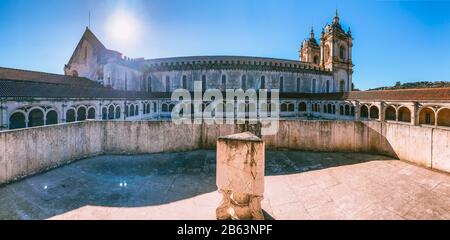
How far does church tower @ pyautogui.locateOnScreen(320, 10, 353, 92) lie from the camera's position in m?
40.8

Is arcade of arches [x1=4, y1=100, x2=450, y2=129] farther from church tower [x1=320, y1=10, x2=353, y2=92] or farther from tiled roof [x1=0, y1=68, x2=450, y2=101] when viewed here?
church tower [x1=320, y1=10, x2=353, y2=92]

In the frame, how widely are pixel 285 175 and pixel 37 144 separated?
303 inches

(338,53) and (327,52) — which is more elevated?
(327,52)

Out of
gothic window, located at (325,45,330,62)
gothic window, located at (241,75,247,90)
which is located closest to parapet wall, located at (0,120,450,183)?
gothic window, located at (241,75,247,90)

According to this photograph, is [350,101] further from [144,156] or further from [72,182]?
[72,182]

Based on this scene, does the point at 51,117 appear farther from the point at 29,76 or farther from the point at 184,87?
the point at 184,87

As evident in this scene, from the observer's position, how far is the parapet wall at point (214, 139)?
729cm

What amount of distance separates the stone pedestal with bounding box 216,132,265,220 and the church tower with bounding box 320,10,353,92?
43833mm

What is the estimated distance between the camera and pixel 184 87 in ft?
122

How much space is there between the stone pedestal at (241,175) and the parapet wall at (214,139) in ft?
16.1

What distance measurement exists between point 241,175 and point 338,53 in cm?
4561

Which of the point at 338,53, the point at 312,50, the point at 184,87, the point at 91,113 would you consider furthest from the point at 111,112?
the point at 312,50
